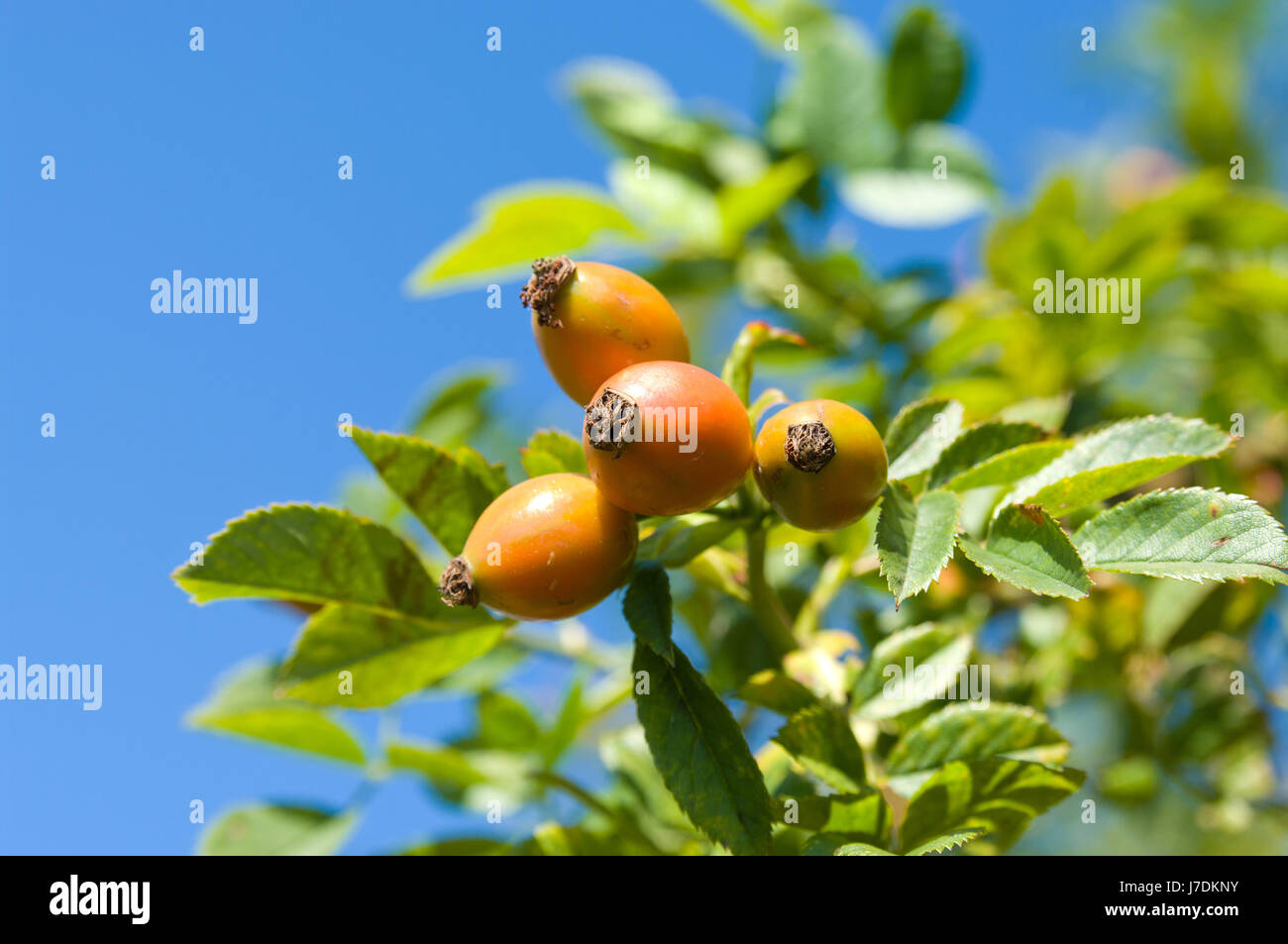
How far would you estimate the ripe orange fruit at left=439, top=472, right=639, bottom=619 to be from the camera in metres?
1.09

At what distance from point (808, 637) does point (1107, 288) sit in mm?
1312

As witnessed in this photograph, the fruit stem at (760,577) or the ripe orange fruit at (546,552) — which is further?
the fruit stem at (760,577)

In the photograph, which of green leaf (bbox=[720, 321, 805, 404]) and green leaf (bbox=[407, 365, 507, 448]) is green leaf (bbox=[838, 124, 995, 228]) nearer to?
green leaf (bbox=[407, 365, 507, 448])

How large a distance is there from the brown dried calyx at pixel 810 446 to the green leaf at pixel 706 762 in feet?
0.98

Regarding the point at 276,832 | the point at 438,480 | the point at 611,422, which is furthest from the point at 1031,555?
the point at 276,832

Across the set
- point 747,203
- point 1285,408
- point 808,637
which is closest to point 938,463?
point 808,637

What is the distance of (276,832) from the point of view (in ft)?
6.55

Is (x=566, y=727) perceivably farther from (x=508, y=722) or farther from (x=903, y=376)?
(x=903, y=376)

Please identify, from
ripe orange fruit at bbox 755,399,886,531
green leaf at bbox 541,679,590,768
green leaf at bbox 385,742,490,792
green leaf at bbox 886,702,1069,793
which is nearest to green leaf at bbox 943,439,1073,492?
ripe orange fruit at bbox 755,399,886,531

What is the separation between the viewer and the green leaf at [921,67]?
248 centimetres

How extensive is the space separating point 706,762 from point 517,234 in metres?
1.44

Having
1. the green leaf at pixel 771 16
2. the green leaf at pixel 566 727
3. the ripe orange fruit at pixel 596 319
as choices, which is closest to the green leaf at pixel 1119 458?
the ripe orange fruit at pixel 596 319

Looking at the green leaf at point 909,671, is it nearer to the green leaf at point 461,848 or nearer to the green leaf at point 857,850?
the green leaf at point 857,850

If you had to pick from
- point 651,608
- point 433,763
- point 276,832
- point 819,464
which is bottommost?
point 276,832
